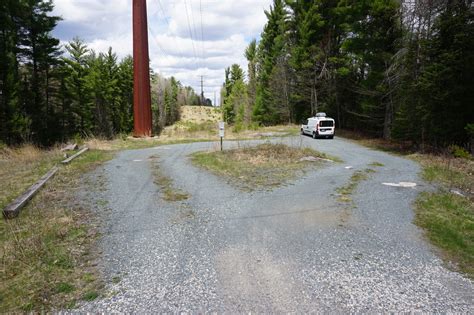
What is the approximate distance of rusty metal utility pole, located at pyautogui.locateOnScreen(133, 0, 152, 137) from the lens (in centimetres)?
2127

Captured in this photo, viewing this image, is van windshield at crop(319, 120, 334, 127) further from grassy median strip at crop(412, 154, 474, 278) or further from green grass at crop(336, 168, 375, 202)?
green grass at crop(336, 168, 375, 202)

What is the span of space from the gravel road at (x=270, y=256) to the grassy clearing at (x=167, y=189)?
231mm

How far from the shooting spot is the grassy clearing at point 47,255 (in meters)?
3.03

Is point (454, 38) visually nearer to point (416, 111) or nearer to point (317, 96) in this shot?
point (416, 111)

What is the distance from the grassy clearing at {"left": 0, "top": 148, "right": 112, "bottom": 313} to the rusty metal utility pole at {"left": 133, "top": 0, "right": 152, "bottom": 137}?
1614 cm

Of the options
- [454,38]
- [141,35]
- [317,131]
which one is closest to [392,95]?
[317,131]

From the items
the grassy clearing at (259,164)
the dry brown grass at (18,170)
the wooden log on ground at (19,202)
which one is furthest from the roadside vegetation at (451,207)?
the dry brown grass at (18,170)

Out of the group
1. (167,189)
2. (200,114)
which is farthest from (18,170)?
(200,114)

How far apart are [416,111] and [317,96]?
17.6 metres

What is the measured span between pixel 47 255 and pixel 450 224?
22.0ft

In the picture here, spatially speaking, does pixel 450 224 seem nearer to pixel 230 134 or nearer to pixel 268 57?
pixel 230 134

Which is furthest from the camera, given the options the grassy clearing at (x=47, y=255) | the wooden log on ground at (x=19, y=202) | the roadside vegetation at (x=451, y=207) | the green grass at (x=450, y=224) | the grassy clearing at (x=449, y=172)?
the grassy clearing at (x=449, y=172)

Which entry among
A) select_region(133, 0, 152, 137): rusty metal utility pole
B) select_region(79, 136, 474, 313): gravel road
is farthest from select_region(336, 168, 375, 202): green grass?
select_region(133, 0, 152, 137): rusty metal utility pole

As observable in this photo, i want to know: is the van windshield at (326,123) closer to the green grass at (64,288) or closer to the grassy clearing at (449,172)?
the grassy clearing at (449,172)
